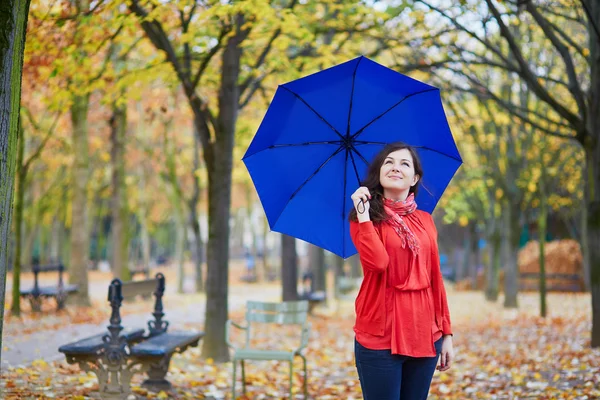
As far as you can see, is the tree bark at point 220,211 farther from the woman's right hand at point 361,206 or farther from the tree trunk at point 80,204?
the tree trunk at point 80,204

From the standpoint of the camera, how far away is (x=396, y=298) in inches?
130

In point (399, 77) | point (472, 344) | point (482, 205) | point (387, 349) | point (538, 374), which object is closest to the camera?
point (387, 349)

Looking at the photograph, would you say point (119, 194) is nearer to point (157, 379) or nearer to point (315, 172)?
point (157, 379)

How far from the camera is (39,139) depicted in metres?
22.4

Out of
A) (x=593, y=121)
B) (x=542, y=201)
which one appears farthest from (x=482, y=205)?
(x=593, y=121)

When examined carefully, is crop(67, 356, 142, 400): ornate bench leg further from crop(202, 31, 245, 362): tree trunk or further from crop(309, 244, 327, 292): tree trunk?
crop(309, 244, 327, 292): tree trunk

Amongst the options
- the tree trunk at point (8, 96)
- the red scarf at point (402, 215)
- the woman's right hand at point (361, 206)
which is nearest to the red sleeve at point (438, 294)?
the red scarf at point (402, 215)

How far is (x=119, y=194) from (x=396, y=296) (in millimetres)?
15927

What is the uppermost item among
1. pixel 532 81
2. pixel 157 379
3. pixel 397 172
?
pixel 532 81

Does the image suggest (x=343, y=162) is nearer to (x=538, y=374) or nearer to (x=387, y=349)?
(x=387, y=349)

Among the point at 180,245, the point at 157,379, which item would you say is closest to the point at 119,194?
the point at 180,245

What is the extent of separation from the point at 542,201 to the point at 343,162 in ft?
43.3

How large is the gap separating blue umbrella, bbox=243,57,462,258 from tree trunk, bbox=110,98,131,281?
1370cm

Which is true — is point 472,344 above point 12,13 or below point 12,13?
below
